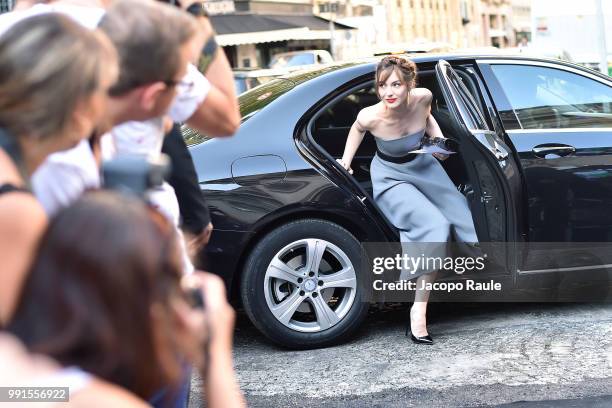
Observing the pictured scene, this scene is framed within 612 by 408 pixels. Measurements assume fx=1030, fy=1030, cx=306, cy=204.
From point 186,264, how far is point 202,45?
611 mm

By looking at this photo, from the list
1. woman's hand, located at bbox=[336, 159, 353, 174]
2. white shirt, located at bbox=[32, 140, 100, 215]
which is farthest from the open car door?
white shirt, located at bbox=[32, 140, 100, 215]

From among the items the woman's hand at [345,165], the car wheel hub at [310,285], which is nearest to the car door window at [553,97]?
the woman's hand at [345,165]

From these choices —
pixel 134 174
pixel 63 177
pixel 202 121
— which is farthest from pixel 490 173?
pixel 134 174

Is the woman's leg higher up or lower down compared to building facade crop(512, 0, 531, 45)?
higher up

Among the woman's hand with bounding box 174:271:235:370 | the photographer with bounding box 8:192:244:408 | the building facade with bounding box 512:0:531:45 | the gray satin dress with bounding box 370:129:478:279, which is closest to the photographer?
the photographer with bounding box 8:192:244:408

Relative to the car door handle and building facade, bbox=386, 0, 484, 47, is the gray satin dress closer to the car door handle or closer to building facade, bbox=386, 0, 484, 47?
the car door handle

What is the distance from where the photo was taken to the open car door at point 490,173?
539 cm

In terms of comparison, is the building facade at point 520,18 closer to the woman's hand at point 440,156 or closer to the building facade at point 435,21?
the building facade at point 435,21

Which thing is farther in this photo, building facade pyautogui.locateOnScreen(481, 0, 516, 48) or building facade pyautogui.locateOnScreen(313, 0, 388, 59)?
building facade pyautogui.locateOnScreen(481, 0, 516, 48)

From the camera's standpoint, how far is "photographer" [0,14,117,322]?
1.73m

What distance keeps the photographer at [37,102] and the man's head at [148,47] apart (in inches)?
12.6

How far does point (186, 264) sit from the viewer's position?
2482 millimetres

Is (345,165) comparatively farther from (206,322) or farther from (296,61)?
(296,61)

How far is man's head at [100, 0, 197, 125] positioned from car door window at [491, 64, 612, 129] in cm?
368
